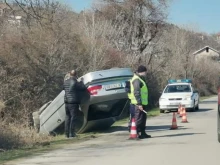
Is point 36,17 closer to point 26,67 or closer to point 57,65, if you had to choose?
point 26,67

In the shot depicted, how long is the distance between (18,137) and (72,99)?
1.87m

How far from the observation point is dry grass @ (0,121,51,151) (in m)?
14.1

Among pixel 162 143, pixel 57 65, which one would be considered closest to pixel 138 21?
pixel 57 65

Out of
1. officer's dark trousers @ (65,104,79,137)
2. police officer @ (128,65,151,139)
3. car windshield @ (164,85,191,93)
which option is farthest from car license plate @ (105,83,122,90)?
car windshield @ (164,85,191,93)

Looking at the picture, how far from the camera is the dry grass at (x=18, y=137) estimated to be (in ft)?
46.2

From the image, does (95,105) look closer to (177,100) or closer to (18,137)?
(18,137)

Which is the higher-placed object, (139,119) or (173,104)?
(139,119)

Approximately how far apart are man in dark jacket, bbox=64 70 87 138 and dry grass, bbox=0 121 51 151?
29.8 inches

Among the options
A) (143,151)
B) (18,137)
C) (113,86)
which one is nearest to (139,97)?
(113,86)

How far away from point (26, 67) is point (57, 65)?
174cm

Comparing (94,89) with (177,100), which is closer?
(94,89)

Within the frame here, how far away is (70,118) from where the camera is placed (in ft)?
50.4

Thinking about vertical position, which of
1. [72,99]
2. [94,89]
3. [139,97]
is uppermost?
[94,89]

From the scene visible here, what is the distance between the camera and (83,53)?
24.2 m
